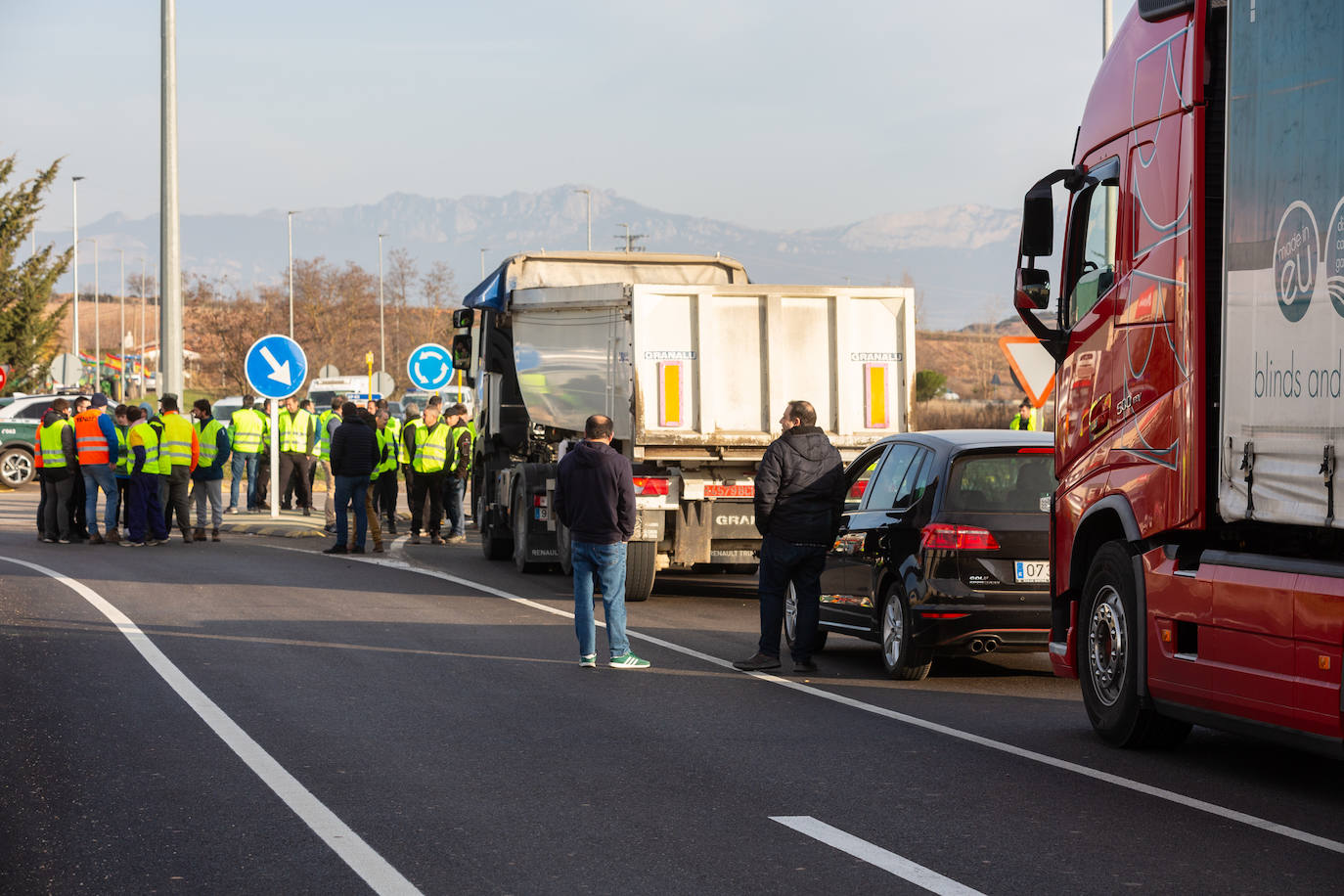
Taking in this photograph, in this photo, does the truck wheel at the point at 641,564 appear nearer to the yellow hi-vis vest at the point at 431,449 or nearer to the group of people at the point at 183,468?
the group of people at the point at 183,468

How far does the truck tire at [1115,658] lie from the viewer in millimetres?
7770

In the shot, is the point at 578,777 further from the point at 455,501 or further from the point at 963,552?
the point at 455,501

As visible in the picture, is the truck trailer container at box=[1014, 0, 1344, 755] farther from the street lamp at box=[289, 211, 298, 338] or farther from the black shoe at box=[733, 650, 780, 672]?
the street lamp at box=[289, 211, 298, 338]

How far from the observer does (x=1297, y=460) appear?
630cm

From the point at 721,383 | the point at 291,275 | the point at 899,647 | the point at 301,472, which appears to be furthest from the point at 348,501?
the point at 291,275

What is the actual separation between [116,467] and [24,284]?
26.7 meters

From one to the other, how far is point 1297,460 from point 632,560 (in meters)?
8.87

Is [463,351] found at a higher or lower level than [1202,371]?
higher

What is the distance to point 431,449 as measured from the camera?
21.4 meters

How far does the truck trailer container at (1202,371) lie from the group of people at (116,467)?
46.7ft

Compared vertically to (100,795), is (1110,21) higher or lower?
higher

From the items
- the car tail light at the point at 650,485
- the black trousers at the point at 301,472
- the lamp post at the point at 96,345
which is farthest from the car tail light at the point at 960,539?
the lamp post at the point at 96,345

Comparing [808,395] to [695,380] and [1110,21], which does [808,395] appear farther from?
[1110,21]

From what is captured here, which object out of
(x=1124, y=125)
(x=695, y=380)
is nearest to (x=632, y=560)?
(x=695, y=380)
